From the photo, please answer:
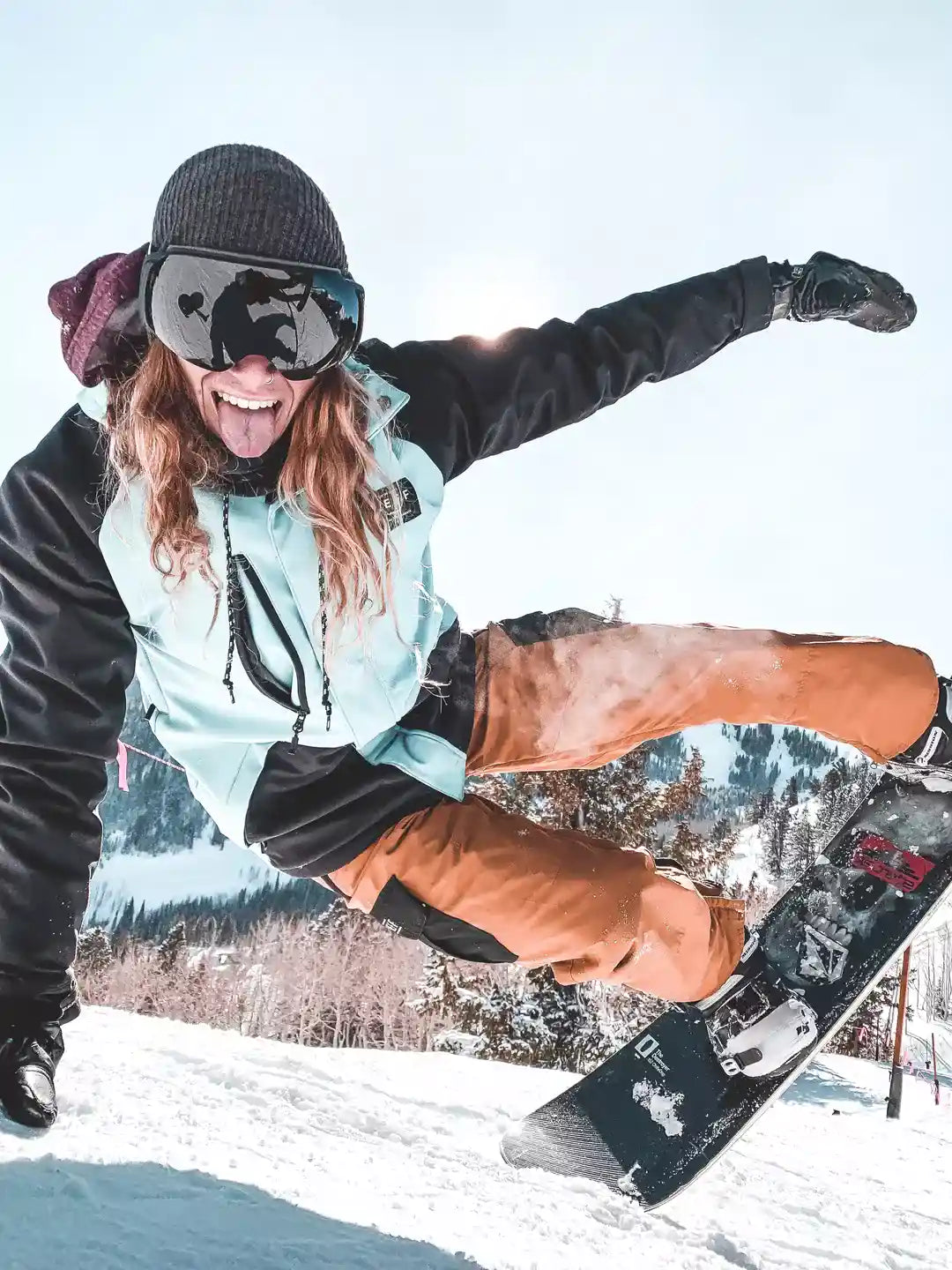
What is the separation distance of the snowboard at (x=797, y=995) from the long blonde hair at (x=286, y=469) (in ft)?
6.66

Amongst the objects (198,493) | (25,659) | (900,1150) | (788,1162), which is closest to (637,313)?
(198,493)

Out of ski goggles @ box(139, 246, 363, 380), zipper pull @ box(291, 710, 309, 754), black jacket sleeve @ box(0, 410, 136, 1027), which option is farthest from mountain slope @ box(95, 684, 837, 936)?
ski goggles @ box(139, 246, 363, 380)

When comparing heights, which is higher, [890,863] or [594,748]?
[594,748]

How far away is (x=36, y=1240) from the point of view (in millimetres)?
1454

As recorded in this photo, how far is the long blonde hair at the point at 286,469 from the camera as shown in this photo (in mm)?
1846

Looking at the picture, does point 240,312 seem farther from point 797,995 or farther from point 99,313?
point 797,995

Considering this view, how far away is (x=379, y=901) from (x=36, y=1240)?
3.39 feet

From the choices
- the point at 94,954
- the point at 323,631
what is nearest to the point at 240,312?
the point at 323,631

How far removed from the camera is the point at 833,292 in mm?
2514

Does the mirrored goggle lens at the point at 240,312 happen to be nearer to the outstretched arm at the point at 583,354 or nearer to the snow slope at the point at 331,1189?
the outstretched arm at the point at 583,354

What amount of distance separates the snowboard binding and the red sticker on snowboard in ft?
1.62

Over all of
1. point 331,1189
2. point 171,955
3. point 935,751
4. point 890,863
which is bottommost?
point 171,955

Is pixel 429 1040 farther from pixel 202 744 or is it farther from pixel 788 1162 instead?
pixel 202 744

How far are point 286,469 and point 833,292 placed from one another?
1.68m
